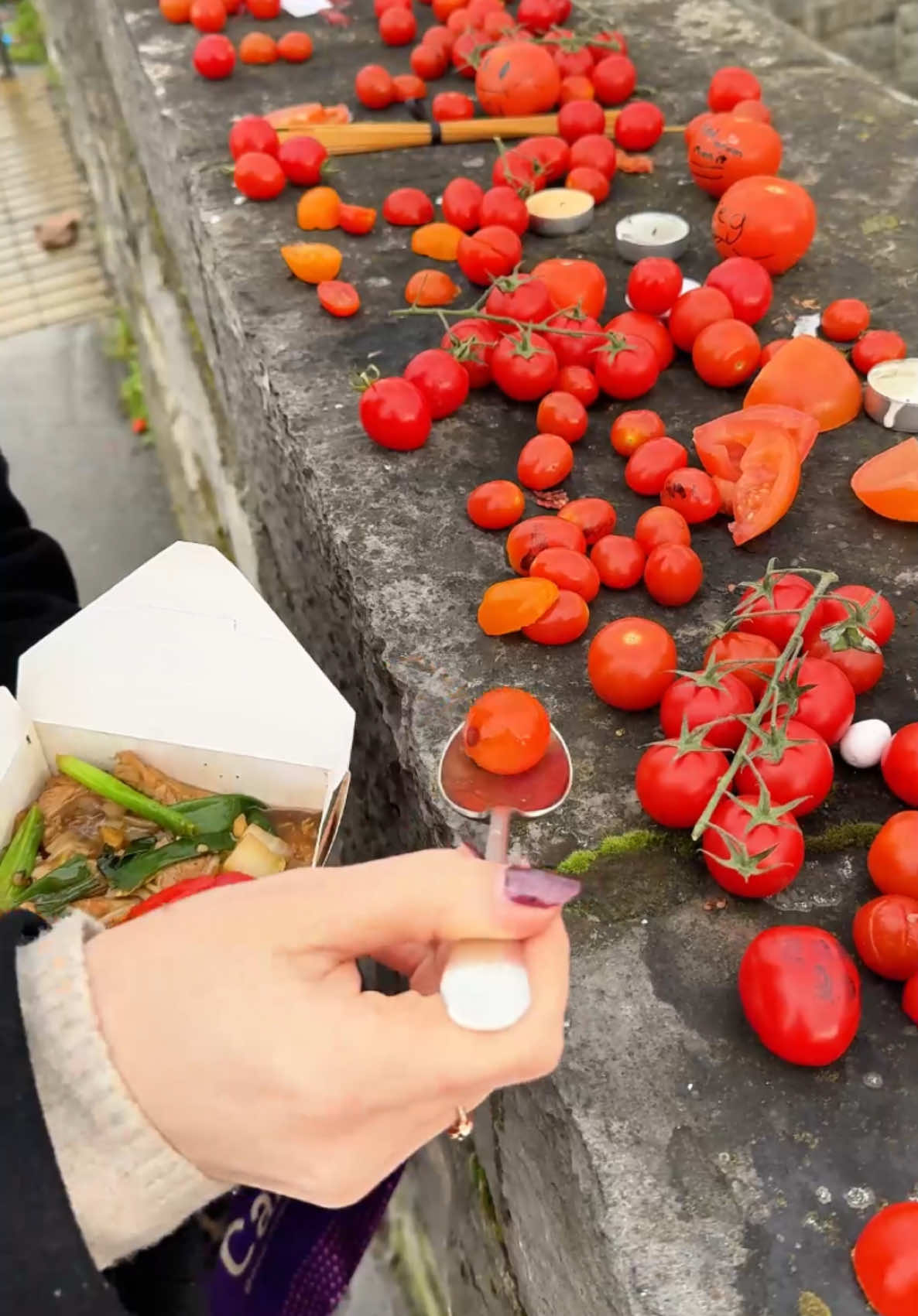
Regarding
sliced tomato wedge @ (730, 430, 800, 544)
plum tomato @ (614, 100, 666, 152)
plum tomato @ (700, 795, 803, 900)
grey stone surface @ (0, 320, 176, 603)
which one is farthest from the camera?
grey stone surface @ (0, 320, 176, 603)

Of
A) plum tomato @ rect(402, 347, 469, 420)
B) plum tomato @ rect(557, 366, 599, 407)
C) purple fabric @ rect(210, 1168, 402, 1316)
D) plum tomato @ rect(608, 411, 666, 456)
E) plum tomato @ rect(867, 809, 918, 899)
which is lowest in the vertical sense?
purple fabric @ rect(210, 1168, 402, 1316)

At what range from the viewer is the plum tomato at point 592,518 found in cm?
171

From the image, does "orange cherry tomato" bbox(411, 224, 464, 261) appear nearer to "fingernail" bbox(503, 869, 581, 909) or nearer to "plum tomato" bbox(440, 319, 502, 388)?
Result: "plum tomato" bbox(440, 319, 502, 388)

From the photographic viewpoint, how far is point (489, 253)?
86.4 inches

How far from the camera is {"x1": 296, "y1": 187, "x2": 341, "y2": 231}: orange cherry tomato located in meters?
2.46

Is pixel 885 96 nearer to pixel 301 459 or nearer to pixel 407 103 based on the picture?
pixel 407 103

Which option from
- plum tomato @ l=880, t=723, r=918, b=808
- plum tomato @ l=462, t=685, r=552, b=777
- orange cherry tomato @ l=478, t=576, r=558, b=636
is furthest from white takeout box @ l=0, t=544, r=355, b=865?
plum tomato @ l=880, t=723, r=918, b=808

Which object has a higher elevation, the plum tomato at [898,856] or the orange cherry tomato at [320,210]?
the orange cherry tomato at [320,210]

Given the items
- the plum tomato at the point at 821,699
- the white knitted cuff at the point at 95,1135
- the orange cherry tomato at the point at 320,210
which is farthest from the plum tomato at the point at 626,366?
the white knitted cuff at the point at 95,1135

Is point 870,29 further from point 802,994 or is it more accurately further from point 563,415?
point 802,994

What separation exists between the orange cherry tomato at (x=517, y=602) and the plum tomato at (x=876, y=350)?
0.80 metres

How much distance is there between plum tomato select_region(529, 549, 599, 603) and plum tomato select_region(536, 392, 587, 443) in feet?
1.15

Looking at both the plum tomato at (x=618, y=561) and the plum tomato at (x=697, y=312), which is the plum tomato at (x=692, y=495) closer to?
the plum tomato at (x=618, y=561)

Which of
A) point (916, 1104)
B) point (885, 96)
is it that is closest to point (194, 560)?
point (916, 1104)
